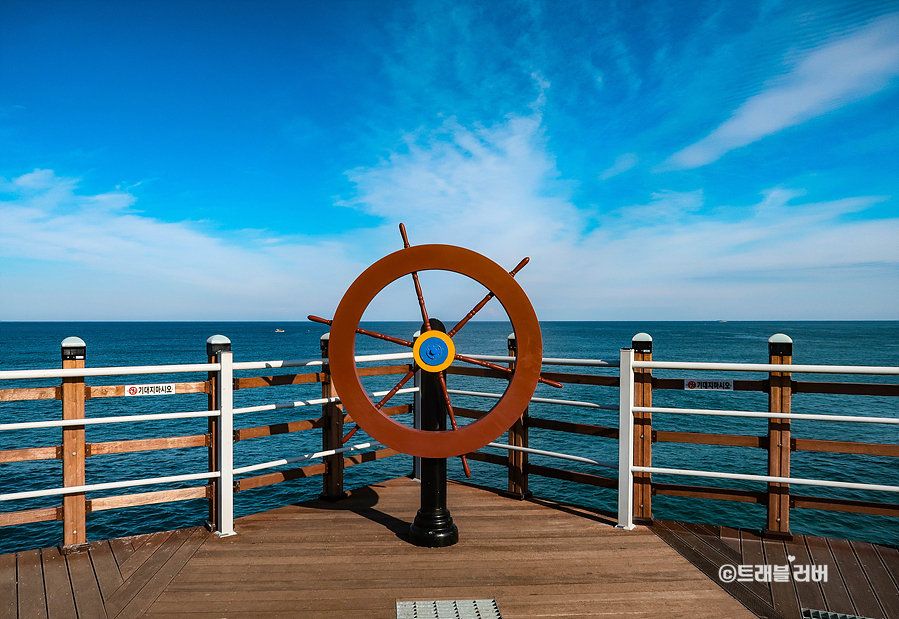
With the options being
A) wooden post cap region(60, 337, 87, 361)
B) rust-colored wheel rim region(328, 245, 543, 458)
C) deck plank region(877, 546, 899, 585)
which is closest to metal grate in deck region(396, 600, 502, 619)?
rust-colored wheel rim region(328, 245, 543, 458)

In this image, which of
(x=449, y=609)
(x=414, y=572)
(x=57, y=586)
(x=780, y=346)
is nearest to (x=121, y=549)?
(x=57, y=586)

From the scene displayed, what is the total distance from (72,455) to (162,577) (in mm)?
963

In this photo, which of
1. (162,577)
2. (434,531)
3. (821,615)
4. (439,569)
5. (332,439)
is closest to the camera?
(821,615)

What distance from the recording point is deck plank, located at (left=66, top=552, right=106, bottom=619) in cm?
240

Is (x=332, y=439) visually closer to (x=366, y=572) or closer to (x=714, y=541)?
(x=366, y=572)

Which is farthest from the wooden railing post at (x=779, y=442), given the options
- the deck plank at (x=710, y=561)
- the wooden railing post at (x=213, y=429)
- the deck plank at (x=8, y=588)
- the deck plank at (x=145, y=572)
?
the deck plank at (x=8, y=588)

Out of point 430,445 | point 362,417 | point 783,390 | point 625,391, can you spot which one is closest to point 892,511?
point 783,390

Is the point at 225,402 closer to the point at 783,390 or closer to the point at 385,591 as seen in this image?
the point at 385,591

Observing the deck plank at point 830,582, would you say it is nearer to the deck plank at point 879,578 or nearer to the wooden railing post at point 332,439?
the deck plank at point 879,578

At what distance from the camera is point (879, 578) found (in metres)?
2.68

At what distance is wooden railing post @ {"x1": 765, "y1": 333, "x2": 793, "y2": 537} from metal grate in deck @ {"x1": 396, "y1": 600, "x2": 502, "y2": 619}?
193cm

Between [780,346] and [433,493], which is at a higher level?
[780,346]

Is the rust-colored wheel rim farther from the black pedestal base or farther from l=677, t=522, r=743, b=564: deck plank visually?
l=677, t=522, r=743, b=564: deck plank

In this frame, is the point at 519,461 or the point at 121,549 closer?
the point at 121,549
